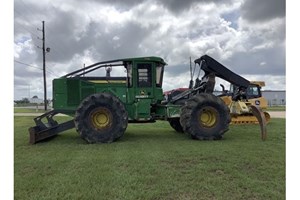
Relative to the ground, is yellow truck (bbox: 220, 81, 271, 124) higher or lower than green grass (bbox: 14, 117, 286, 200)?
higher

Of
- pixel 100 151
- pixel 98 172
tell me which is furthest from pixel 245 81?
pixel 98 172

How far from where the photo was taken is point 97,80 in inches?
402

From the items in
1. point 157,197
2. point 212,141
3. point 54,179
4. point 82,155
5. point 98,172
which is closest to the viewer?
point 157,197

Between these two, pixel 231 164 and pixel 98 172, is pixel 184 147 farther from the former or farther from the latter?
pixel 98 172

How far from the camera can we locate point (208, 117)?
9844 millimetres

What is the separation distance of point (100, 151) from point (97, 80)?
319cm

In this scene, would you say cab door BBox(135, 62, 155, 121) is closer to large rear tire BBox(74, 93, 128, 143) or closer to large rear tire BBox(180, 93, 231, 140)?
large rear tire BBox(74, 93, 128, 143)

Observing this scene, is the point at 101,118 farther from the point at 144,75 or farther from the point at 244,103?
the point at 244,103

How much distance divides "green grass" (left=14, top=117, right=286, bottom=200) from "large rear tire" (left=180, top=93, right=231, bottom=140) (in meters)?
0.93

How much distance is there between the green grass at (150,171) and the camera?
14.6 feet

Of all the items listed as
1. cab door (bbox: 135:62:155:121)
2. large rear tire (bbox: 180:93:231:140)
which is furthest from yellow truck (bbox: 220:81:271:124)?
cab door (bbox: 135:62:155:121)

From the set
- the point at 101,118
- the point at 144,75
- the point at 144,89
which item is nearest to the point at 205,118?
the point at 144,89

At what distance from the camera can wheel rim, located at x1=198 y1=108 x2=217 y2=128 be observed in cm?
972
